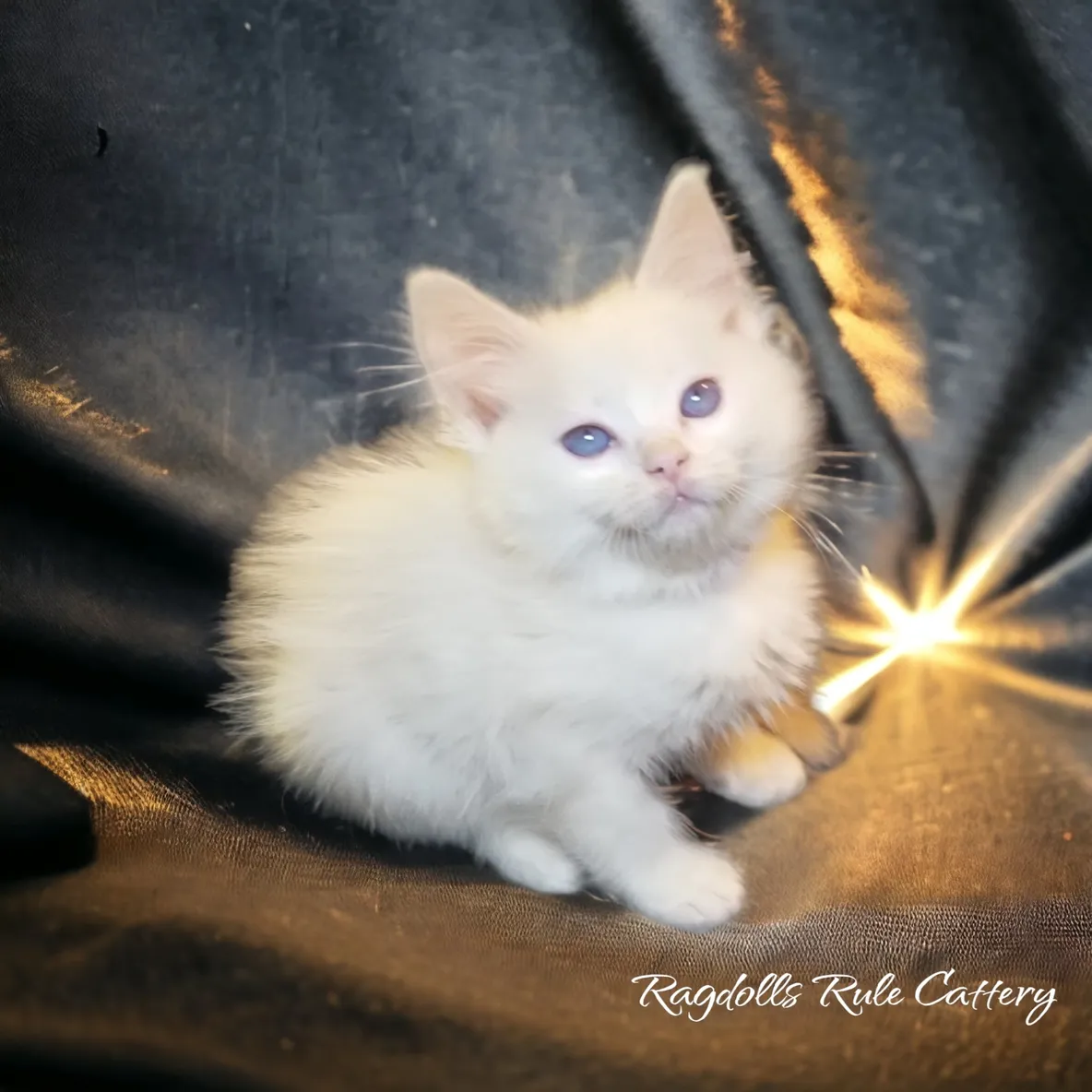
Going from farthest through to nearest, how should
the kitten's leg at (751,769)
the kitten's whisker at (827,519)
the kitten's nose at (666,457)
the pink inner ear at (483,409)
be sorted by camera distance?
the kitten's whisker at (827,519), the kitten's leg at (751,769), the pink inner ear at (483,409), the kitten's nose at (666,457)

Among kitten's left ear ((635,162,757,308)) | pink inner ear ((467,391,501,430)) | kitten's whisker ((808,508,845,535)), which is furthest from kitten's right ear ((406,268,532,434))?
kitten's whisker ((808,508,845,535))

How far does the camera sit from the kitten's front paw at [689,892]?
36.4 inches

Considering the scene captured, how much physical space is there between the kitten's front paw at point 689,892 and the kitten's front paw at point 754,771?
14cm

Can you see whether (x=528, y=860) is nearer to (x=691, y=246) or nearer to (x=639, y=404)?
(x=639, y=404)

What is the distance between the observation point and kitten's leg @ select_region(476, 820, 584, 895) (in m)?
0.99

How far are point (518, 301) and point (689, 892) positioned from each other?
70 centimetres

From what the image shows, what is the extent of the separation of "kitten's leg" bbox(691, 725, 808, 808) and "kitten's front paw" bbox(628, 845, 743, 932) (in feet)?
0.45

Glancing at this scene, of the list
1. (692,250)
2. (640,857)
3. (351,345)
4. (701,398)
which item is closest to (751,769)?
(640,857)

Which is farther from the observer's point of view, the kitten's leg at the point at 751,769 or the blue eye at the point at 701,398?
the kitten's leg at the point at 751,769

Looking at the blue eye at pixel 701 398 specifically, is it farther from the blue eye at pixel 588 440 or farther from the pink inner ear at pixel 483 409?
the pink inner ear at pixel 483 409

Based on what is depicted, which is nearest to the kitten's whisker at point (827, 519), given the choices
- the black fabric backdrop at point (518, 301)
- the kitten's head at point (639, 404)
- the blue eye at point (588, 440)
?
the black fabric backdrop at point (518, 301)

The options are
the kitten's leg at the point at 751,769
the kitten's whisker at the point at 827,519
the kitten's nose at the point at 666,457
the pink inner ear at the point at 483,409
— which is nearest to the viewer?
the kitten's nose at the point at 666,457

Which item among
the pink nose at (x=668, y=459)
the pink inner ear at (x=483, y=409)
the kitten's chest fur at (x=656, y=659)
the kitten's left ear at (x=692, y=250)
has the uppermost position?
the kitten's left ear at (x=692, y=250)

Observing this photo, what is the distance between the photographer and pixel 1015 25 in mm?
1122
